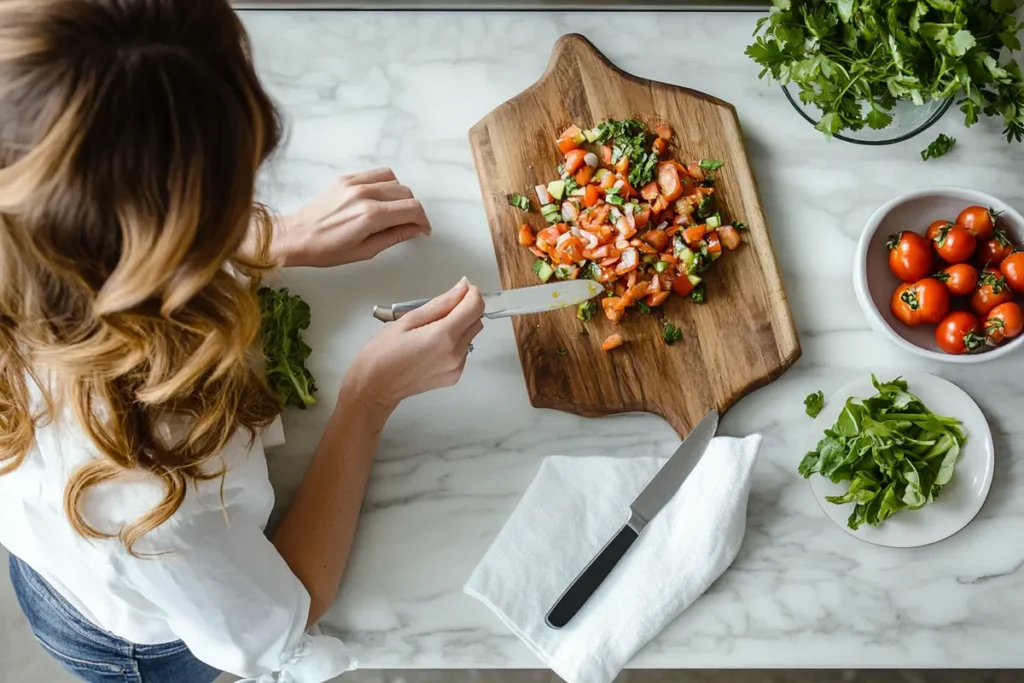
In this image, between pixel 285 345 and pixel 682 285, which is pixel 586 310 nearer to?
pixel 682 285

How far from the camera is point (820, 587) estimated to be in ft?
3.79

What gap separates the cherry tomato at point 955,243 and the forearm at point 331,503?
81 centimetres

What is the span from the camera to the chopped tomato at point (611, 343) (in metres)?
1.19

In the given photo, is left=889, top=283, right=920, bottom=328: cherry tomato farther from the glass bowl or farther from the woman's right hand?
the woman's right hand

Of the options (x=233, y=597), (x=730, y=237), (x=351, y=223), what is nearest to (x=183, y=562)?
(x=233, y=597)

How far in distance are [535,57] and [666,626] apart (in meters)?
0.87

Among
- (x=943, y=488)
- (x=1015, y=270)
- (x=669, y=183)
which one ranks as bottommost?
(x=943, y=488)

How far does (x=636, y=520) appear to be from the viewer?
114 cm

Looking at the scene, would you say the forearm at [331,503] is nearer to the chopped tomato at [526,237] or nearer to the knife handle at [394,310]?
the knife handle at [394,310]

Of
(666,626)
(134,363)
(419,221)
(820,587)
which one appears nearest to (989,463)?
(820,587)

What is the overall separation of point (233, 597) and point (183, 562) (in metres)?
0.09

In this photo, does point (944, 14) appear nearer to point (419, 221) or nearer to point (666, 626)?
point (419, 221)

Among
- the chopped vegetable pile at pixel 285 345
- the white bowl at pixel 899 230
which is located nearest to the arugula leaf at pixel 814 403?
the white bowl at pixel 899 230

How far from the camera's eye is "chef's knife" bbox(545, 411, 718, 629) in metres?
1.12
